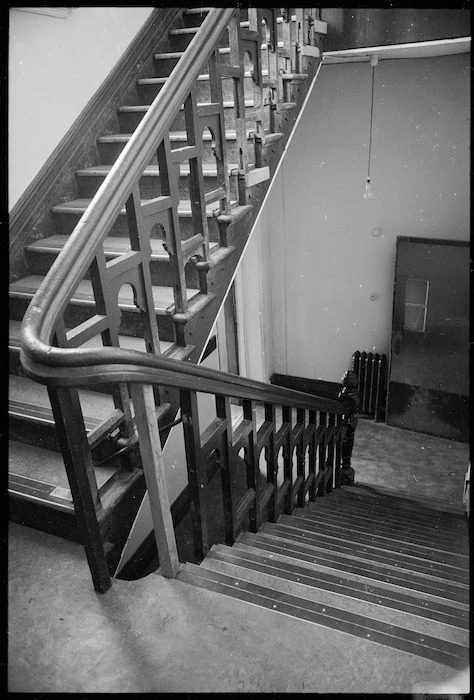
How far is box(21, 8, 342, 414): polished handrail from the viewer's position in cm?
129

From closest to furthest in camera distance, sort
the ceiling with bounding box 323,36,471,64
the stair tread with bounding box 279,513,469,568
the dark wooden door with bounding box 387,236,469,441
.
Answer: the stair tread with bounding box 279,513,469,568 < the ceiling with bounding box 323,36,471,64 < the dark wooden door with bounding box 387,236,469,441

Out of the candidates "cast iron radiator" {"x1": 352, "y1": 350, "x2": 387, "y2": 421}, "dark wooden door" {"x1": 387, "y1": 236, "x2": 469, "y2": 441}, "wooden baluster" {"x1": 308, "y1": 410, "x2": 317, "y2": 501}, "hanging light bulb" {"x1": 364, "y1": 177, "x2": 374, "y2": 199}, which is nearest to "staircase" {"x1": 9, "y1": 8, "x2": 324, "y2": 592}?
"wooden baluster" {"x1": 308, "y1": 410, "x2": 317, "y2": 501}

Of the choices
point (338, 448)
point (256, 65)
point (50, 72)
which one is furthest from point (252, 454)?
point (50, 72)

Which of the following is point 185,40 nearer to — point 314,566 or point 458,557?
point 314,566

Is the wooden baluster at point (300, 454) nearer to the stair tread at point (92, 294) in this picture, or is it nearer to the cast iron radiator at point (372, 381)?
the stair tread at point (92, 294)

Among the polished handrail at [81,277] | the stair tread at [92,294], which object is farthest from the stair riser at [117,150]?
the polished handrail at [81,277]

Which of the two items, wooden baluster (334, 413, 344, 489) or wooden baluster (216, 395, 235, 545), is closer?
wooden baluster (216, 395, 235, 545)

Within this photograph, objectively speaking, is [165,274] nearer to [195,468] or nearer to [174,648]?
[195,468]

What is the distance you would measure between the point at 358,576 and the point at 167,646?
1.02 m

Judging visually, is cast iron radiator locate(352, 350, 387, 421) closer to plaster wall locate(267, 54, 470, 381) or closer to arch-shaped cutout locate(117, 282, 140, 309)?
plaster wall locate(267, 54, 470, 381)

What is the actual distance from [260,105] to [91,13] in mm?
1470

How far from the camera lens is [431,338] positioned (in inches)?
233

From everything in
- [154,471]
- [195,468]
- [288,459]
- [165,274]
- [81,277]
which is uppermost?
[81,277]

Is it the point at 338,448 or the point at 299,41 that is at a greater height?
the point at 299,41
